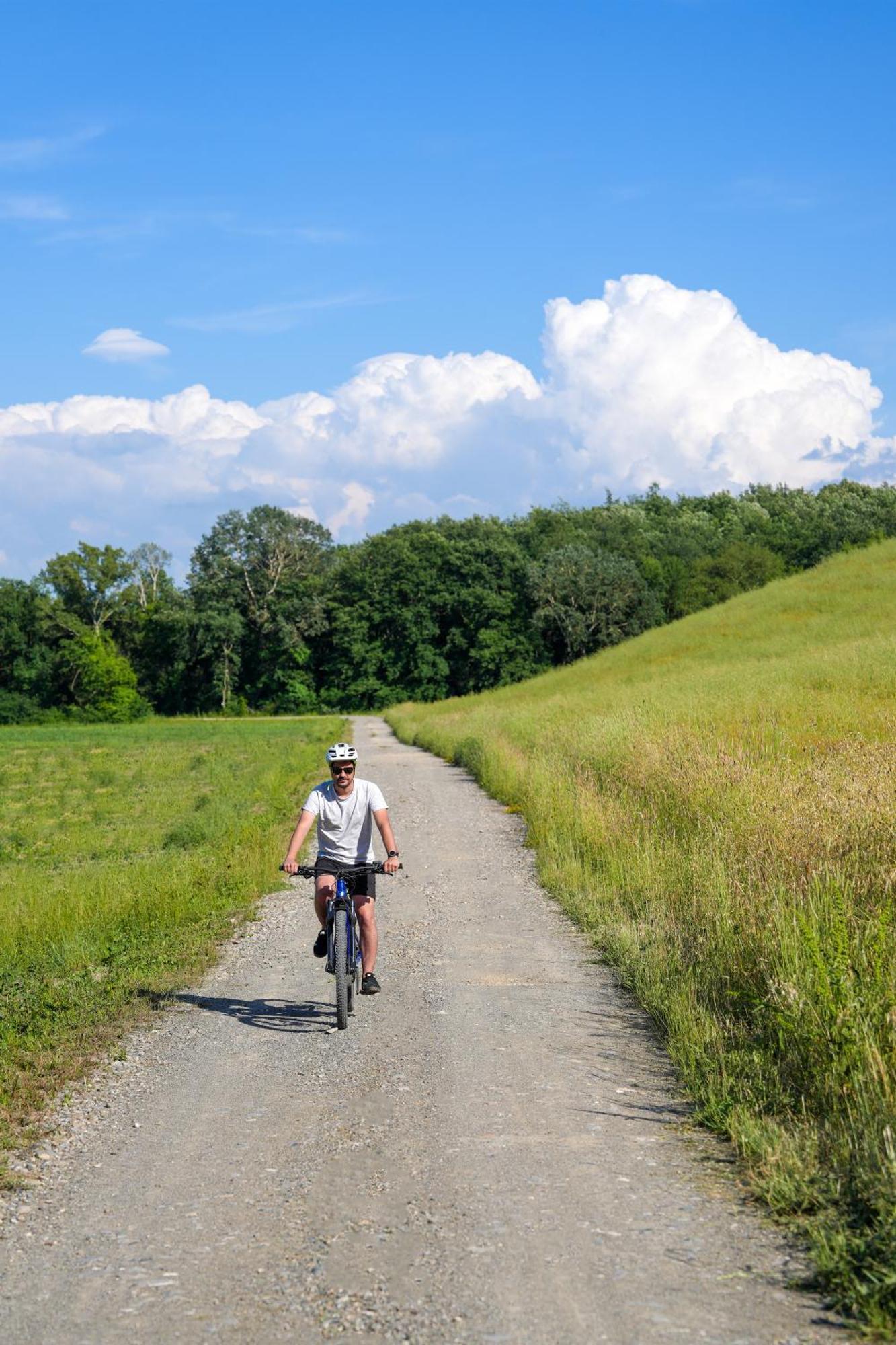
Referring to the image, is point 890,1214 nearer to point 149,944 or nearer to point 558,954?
point 558,954

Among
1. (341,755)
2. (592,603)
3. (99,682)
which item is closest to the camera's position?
(341,755)

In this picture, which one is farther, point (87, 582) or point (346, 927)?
point (87, 582)

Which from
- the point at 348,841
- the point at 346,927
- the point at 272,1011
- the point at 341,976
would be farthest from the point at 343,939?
the point at 272,1011

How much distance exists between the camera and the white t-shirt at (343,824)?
29.2 feet

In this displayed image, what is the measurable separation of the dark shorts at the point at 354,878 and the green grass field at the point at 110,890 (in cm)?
171

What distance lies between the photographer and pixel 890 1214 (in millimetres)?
4512

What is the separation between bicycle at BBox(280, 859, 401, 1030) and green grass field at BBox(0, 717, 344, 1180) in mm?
1540

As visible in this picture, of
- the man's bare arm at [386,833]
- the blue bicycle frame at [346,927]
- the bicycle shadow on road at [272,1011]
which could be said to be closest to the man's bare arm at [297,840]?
the blue bicycle frame at [346,927]

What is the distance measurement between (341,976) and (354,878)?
0.81m

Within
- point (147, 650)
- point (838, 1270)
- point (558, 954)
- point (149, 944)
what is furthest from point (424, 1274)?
point (147, 650)

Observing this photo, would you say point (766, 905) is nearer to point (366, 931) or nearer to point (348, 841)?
point (366, 931)

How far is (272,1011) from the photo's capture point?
29.2 ft

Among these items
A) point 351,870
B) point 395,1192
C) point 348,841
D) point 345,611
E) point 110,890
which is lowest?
point 395,1192

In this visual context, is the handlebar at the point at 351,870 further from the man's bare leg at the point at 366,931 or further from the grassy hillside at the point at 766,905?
the grassy hillside at the point at 766,905
